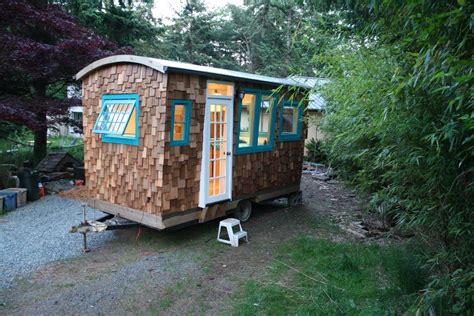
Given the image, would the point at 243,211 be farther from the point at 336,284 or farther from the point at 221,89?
the point at 336,284

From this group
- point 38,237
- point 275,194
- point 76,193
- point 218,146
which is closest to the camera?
point 38,237

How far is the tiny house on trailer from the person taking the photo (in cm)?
416

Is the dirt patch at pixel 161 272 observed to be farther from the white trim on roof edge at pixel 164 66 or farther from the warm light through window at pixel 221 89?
the white trim on roof edge at pixel 164 66

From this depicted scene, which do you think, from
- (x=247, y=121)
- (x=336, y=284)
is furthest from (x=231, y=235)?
(x=247, y=121)

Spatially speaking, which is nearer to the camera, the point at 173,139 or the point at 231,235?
the point at 173,139

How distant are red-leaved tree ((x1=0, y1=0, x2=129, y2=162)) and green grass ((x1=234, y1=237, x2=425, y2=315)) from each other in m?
5.36

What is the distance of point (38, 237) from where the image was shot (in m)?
4.89

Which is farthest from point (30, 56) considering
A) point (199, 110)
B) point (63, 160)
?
point (199, 110)

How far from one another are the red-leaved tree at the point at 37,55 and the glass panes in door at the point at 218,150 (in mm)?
3710

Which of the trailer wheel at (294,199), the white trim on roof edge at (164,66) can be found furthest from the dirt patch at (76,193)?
the trailer wheel at (294,199)

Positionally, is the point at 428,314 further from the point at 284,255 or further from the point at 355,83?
the point at 284,255

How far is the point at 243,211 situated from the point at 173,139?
6.55ft

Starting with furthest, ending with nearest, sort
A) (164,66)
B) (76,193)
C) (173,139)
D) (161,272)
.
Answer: (76,193)
(173,139)
(164,66)
(161,272)

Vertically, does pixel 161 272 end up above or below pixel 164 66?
below
